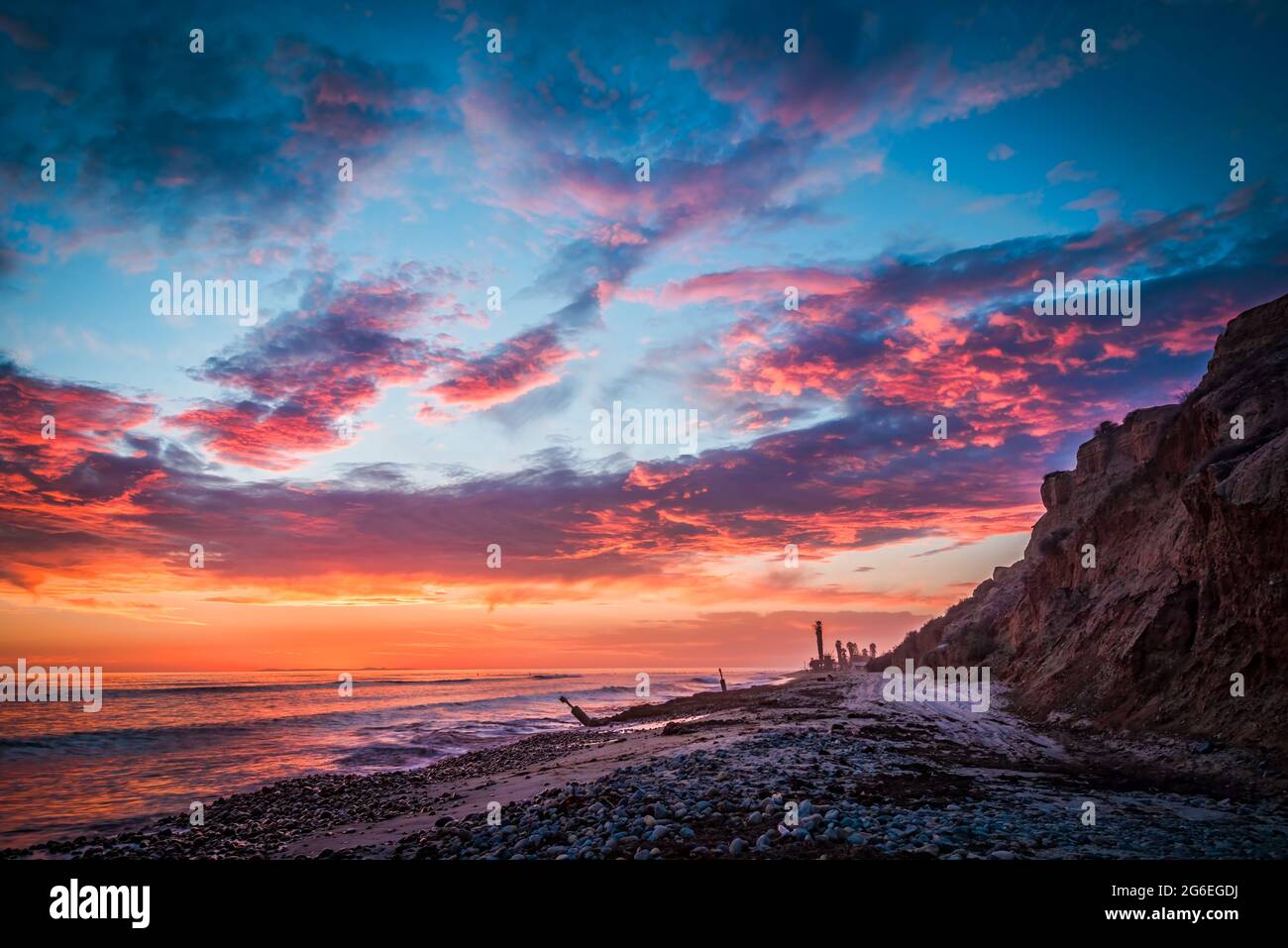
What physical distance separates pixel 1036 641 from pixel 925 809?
94.1ft

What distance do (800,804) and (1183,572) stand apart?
62.1 ft

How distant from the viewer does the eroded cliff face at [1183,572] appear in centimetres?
1523

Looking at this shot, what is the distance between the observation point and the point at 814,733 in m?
20.3
